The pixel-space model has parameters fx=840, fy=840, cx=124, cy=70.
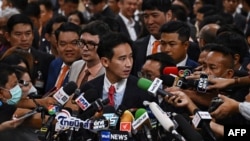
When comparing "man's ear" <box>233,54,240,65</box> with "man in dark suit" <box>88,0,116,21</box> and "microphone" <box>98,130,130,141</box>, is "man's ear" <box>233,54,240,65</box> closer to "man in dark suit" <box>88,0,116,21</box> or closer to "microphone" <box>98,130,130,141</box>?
"microphone" <box>98,130,130,141</box>

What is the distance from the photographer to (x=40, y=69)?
872 cm

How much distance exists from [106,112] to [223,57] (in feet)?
5.52

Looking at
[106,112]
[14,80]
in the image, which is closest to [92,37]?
[14,80]

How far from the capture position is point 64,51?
Answer: 8344 millimetres

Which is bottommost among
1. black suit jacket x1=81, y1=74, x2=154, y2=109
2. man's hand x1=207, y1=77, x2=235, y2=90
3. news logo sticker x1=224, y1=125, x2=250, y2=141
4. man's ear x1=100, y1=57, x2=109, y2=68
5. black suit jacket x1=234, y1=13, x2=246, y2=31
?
black suit jacket x1=234, y1=13, x2=246, y2=31

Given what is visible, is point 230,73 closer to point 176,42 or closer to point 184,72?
point 184,72

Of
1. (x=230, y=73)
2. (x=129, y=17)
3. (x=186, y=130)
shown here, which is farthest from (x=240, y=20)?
(x=186, y=130)

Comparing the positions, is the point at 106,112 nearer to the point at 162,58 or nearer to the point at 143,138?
the point at 143,138

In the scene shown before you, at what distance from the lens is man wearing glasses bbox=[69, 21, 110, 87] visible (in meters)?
7.48

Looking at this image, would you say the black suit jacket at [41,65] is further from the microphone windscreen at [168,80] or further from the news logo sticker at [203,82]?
the news logo sticker at [203,82]

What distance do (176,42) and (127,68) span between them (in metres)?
1.52

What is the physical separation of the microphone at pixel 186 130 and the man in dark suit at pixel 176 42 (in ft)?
8.94

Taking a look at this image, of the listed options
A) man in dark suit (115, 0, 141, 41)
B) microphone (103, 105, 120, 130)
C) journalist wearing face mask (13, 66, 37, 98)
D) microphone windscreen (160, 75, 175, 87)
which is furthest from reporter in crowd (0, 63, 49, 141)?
man in dark suit (115, 0, 141, 41)

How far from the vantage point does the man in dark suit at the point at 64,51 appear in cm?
827
